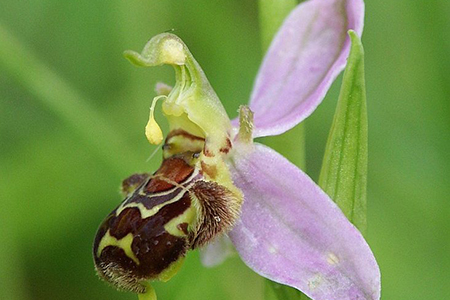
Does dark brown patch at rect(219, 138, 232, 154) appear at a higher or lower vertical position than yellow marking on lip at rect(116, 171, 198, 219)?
lower

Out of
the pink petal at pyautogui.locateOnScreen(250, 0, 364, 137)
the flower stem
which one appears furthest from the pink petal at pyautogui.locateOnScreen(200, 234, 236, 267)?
the flower stem

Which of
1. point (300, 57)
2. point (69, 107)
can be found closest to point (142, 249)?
point (300, 57)

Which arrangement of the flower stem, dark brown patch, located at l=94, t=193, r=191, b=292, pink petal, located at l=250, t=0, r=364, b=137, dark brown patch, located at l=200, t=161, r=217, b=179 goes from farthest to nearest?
the flower stem
pink petal, located at l=250, t=0, r=364, b=137
dark brown patch, located at l=200, t=161, r=217, b=179
dark brown patch, located at l=94, t=193, r=191, b=292

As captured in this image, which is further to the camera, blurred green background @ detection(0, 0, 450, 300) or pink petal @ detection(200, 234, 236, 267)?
blurred green background @ detection(0, 0, 450, 300)

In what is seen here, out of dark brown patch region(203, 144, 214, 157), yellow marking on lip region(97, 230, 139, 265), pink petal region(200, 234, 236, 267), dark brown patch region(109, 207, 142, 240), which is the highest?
dark brown patch region(109, 207, 142, 240)

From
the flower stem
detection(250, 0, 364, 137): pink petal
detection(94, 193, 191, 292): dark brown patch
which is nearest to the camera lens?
detection(94, 193, 191, 292): dark brown patch

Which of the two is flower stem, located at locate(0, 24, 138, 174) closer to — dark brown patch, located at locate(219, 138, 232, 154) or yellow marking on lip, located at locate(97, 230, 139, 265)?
dark brown patch, located at locate(219, 138, 232, 154)
